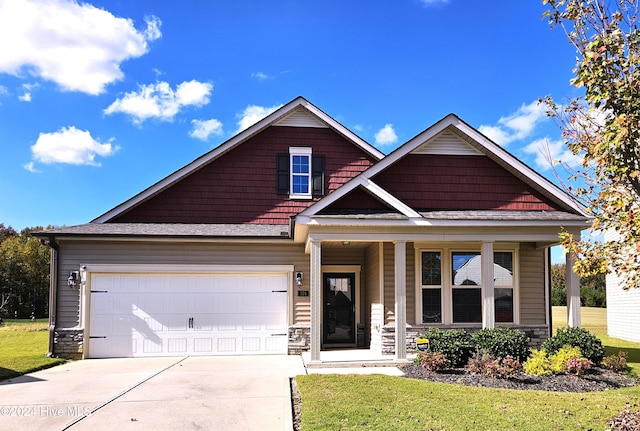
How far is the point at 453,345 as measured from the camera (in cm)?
1037

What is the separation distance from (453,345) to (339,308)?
202 inches

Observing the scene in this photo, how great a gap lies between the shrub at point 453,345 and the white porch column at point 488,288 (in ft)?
3.36

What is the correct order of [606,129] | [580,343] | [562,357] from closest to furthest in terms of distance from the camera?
[606,129]
[562,357]
[580,343]

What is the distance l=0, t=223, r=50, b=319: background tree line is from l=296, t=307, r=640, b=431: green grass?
28.3 metres

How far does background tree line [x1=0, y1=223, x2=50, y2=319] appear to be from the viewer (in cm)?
3170

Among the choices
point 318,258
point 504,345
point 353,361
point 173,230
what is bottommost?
point 353,361

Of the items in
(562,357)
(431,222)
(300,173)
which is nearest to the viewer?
(562,357)

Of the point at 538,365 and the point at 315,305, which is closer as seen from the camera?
the point at 538,365

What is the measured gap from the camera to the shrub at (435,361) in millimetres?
10062

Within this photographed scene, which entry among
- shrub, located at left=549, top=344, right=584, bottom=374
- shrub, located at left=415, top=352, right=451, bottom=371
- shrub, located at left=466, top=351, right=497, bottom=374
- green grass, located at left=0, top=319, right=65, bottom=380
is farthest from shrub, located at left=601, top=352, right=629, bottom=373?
green grass, located at left=0, top=319, right=65, bottom=380

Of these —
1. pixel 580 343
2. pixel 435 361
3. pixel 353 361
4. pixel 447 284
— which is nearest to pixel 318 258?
pixel 353 361

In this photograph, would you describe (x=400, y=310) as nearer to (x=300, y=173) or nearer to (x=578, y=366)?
(x=578, y=366)

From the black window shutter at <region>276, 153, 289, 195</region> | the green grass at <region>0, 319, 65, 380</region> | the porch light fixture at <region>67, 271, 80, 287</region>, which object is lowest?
the green grass at <region>0, 319, 65, 380</region>

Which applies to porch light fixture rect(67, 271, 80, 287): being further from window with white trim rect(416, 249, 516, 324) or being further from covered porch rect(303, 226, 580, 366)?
window with white trim rect(416, 249, 516, 324)
